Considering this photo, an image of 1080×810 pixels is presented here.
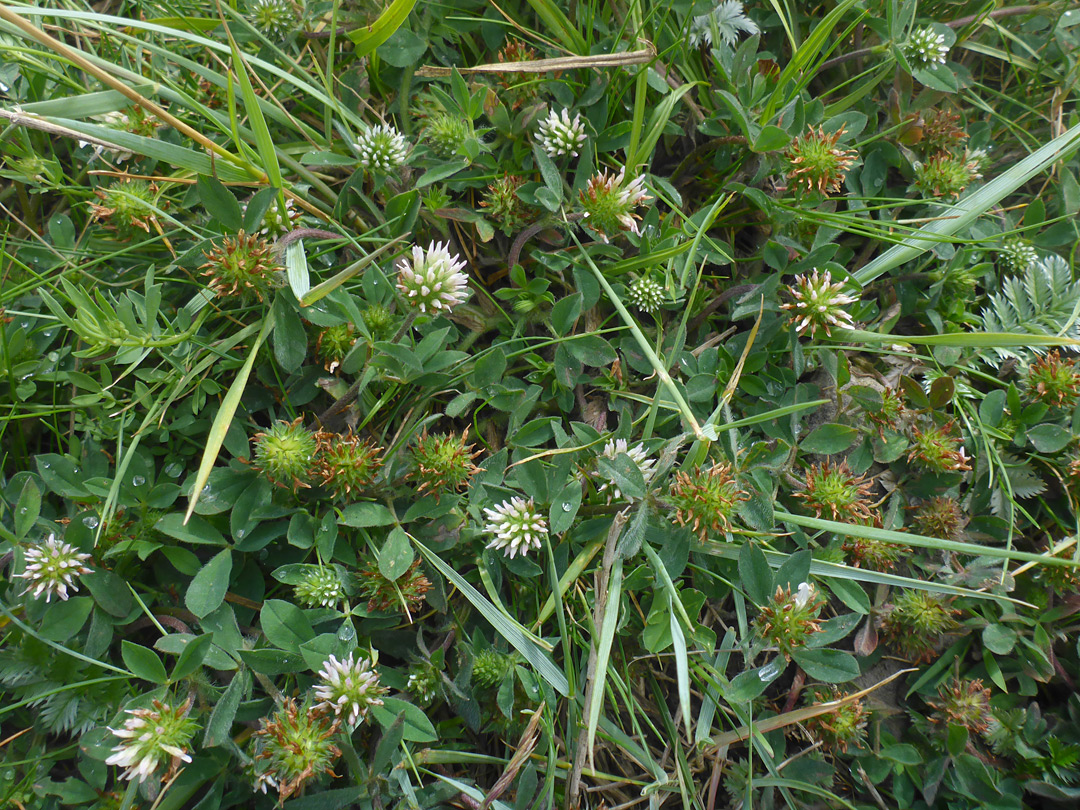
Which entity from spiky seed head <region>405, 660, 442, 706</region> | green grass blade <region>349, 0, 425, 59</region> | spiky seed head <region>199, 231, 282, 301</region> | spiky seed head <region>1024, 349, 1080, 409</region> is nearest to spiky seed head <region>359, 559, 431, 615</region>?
spiky seed head <region>405, 660, 442, 706</region>

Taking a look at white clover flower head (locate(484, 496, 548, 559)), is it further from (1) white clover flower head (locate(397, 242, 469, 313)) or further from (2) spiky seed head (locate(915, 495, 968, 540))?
(2) spiky seed head (locate(915, 495, 968, 540))

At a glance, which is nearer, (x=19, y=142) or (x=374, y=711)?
(x=374, y=711)

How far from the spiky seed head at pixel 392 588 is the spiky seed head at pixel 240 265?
923mm

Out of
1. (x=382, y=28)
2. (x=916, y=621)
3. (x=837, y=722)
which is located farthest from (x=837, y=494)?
(x=382, y=28)

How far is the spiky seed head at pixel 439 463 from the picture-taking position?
2.06m

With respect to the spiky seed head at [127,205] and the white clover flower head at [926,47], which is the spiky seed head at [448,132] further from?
the white clover flower head at [926,47]

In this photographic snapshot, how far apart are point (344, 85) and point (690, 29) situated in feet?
4.30

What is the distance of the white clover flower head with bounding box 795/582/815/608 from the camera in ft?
6.78

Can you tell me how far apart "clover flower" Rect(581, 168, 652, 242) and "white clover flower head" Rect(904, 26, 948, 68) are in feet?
3.94

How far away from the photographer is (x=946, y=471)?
238cm

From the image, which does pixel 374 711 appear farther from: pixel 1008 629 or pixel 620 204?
pixel 1008 629

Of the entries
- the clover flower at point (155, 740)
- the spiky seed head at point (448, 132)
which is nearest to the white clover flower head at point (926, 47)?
the spiky seed head at point (448, 132)

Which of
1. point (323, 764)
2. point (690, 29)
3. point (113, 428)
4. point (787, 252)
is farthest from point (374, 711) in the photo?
point (690, 29)

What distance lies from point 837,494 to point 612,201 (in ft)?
4.03
